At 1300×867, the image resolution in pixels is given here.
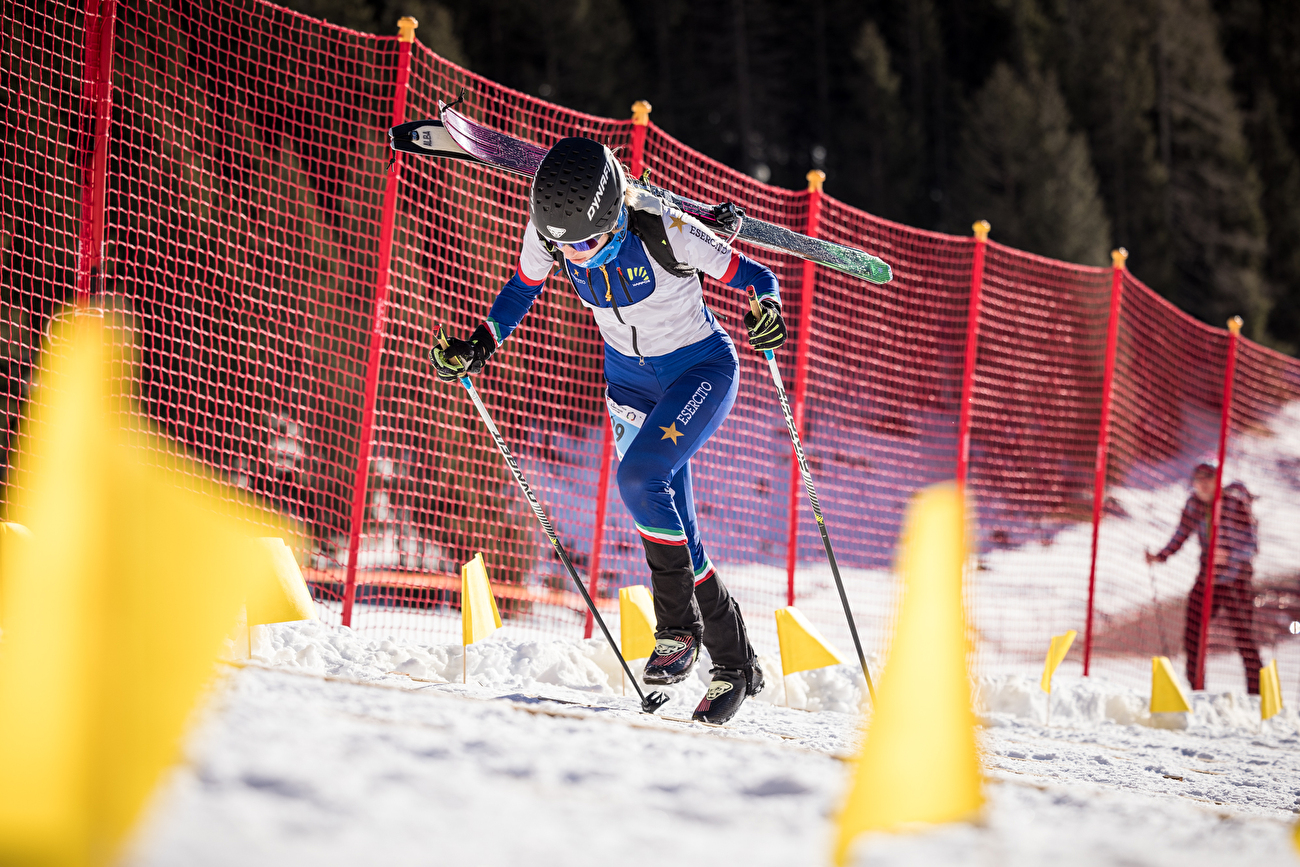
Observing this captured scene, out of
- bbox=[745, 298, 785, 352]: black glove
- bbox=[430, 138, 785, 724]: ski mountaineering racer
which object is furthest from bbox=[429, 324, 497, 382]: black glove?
bbox=[745, 298, 785, 352]: black glove

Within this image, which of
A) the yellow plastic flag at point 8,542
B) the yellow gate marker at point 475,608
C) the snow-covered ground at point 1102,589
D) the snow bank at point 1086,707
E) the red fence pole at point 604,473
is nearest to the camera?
the yellow plastic flag at point 8,542

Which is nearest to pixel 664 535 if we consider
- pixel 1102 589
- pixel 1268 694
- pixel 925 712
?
pixel 925 712

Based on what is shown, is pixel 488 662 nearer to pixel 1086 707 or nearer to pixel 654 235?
pixel 654 235

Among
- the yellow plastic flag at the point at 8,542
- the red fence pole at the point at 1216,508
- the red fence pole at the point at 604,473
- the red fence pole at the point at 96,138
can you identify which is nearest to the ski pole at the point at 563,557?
the red fence pole at the point at 604,473

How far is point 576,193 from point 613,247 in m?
0.28

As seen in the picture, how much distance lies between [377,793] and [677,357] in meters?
2.38

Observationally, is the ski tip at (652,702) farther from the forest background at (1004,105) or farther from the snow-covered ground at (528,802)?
the forest background at (1004,105)

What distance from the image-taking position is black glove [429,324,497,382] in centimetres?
359

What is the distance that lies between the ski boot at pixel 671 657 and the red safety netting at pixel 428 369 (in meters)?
1.77

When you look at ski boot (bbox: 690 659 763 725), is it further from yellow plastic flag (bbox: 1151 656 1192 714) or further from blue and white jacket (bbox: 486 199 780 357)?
yellow plastic flag (bbox: 1151 656 1192 714)

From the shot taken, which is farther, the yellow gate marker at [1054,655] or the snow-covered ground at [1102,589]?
the snow-covered ground at [1102,589]

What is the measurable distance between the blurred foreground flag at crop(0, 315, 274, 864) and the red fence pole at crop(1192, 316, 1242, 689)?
8.17 meters

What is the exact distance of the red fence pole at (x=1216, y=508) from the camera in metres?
7.82

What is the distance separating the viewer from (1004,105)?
23578 mm
